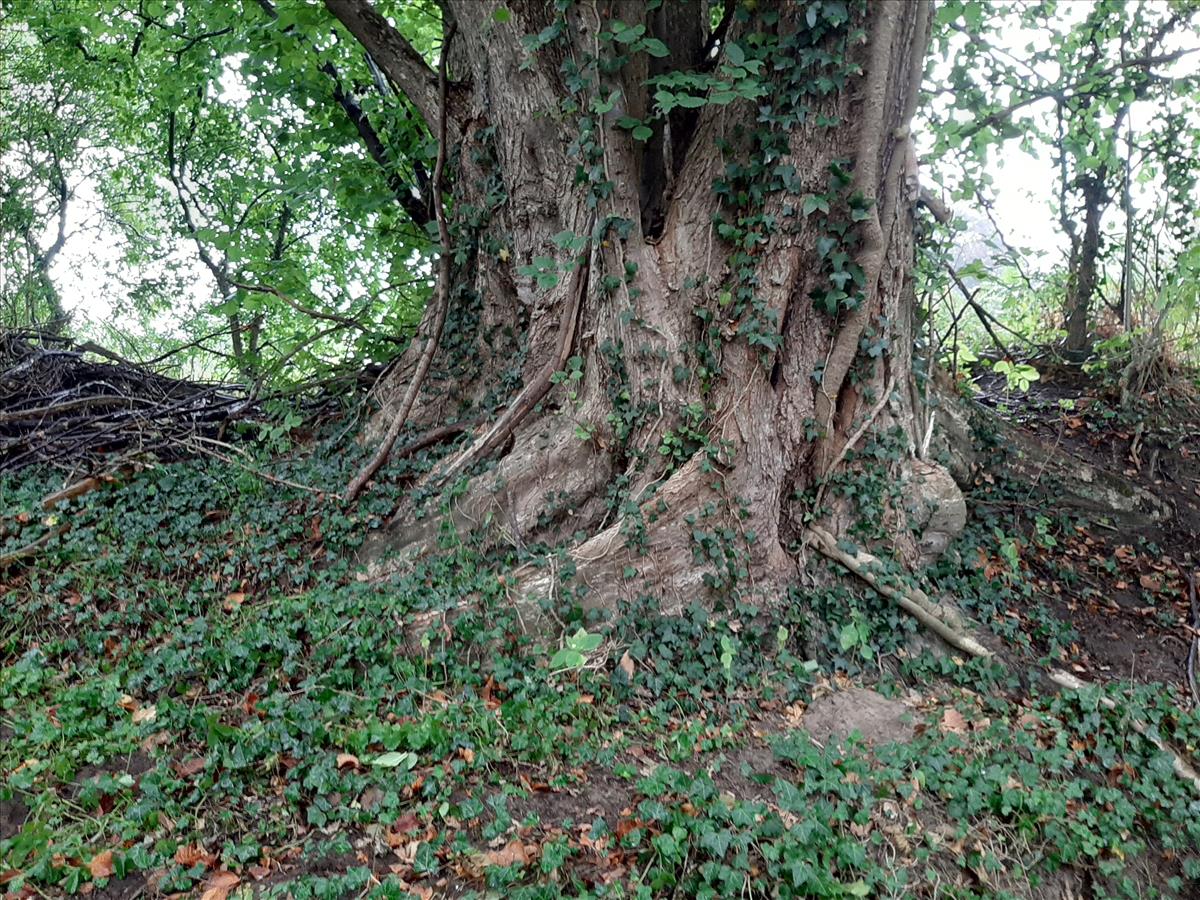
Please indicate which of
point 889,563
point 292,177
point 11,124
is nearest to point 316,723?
point 889,563

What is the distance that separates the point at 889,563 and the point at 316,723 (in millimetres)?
3407

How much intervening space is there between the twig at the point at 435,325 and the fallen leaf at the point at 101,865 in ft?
10.1

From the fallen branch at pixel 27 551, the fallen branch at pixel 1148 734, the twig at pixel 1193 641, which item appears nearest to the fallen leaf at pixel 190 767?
the fallen branch at pixel 27 551

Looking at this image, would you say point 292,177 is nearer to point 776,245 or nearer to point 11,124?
point 776,245

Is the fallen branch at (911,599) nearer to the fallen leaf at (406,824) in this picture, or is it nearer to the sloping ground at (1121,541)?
the sloping ground at (1121,541)

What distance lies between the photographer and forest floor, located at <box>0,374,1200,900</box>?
3197 millimetres

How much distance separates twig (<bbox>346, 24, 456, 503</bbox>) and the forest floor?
0.17 metres

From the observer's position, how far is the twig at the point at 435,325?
607 centimetres

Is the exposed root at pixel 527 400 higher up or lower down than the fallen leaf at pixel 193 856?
higher up

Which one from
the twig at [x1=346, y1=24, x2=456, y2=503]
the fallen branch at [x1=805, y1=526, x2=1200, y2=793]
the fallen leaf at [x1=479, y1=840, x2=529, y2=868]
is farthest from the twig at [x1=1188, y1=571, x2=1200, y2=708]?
the twig at [x1=346, y1=24, x2=456, y2=503]

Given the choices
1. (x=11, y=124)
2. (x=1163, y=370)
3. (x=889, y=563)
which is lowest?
(x=889, y=563)

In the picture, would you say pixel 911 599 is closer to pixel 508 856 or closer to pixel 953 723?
pixel 953 723

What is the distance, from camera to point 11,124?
1306cm

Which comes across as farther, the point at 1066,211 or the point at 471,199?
the point at 1066,211
